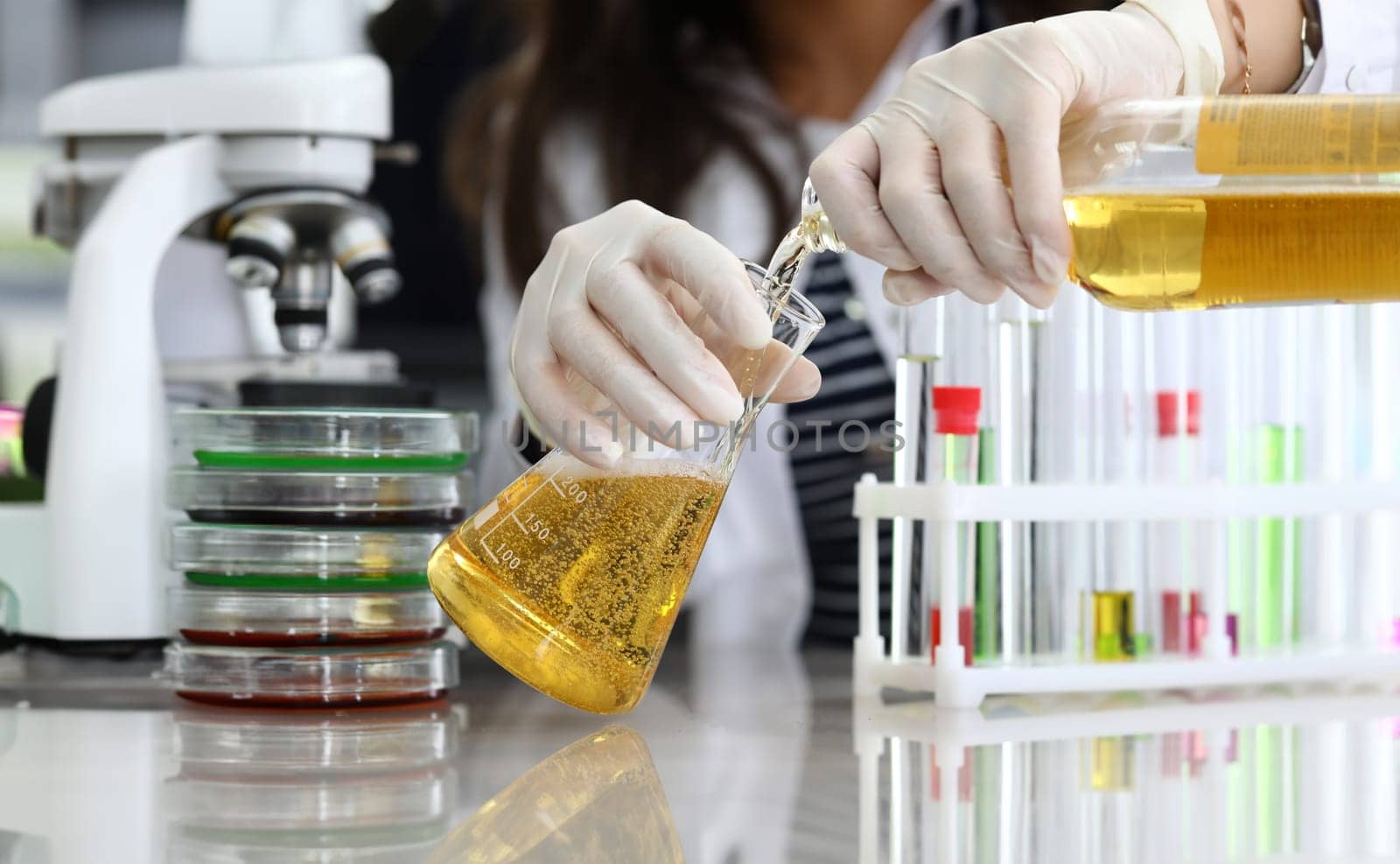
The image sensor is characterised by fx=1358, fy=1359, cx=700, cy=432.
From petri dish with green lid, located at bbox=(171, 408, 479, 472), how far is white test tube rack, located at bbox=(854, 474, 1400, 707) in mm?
331

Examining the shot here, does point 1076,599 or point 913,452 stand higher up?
point 913,452

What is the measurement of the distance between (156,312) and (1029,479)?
3.68 ft

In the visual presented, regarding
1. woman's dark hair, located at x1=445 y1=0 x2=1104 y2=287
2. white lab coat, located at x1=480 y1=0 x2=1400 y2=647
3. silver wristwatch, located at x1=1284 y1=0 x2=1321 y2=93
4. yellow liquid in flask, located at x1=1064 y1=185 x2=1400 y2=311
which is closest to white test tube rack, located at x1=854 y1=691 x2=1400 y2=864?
yellow liquid in flask, located at x1=1064 y1=185 x2=1400 y2=311

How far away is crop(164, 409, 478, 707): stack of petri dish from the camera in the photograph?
979 mm

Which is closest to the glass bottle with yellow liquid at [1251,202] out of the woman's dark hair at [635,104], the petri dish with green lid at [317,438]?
the petri dish with green lid at [317,438]

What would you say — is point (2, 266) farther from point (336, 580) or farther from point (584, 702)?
point (584, 702)

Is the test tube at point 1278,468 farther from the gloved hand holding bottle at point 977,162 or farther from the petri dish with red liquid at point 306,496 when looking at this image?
the petri dish with red liquid at point 306,496

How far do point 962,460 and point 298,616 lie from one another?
0.49m

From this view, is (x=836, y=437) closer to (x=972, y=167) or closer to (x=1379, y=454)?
(x=1379, y=454)

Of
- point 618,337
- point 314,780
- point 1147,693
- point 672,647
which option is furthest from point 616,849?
point 672,647

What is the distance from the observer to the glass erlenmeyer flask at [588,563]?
0.78m

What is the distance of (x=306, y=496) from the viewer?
994 mm

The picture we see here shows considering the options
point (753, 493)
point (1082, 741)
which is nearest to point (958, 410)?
point (1082, 741)

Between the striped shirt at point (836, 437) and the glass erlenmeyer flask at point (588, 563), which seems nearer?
the glass erlenmeyer flask at point (588, 563)
